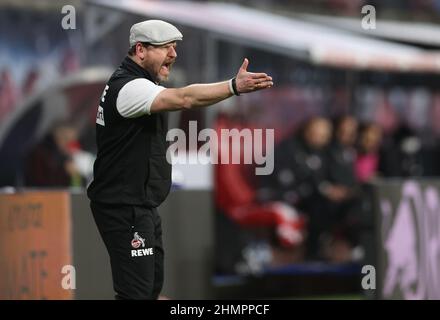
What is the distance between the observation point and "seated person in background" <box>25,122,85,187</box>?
1324 centimetres

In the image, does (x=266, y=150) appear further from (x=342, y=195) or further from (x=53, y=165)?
(x=53, y=165)

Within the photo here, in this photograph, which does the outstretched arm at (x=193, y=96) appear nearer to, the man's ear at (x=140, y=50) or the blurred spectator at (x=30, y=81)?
the man's ear at (x=140, y=50)

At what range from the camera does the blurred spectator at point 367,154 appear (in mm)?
15492

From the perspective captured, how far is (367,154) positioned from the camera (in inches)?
619

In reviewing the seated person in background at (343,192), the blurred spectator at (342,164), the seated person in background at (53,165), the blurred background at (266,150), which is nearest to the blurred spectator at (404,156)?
the blurred background at (266,150)

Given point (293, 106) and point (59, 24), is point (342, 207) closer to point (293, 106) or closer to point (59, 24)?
point (293, 106)

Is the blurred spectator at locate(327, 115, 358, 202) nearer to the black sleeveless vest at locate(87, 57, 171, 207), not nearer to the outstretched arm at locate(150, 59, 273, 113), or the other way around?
the black sleeveless vest at locate(87, 57, 171, 207)

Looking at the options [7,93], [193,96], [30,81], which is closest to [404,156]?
[30,81]

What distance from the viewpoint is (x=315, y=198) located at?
48.1 ft

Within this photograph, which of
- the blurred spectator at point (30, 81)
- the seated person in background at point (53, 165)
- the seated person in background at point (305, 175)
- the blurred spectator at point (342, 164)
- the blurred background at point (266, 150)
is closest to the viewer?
the blurred background at point (266, 150)

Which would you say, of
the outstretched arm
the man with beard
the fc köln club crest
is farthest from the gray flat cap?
the fc köln club crest

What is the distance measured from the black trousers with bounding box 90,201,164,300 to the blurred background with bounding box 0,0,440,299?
9.57ft

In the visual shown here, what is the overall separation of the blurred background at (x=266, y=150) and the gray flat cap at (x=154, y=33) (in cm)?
335
